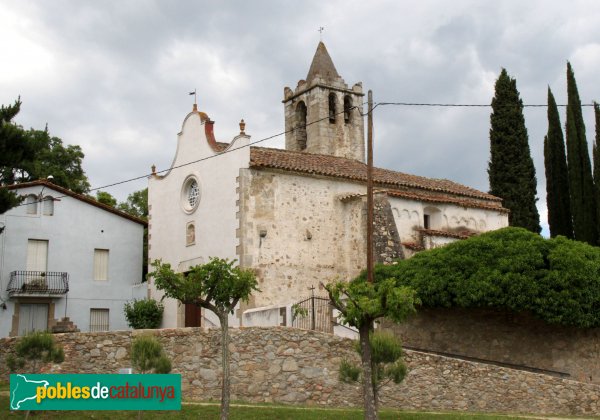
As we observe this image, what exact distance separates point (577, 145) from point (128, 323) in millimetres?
21598

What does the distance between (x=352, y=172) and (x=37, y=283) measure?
1373 centimetres

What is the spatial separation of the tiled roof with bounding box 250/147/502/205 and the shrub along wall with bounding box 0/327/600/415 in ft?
30.6

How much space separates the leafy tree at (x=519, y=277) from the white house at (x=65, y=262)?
1457cm

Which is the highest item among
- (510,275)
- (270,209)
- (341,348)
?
(270,209)

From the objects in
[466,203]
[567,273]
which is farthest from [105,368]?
[466,203]

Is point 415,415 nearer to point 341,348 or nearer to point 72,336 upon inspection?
point 341,348

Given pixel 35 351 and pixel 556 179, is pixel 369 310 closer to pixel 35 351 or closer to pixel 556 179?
pixel 35 351

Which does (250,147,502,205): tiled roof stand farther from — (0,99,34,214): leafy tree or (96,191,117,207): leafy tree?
(96,191,117,207): leafy tree

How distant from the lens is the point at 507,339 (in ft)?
80.8

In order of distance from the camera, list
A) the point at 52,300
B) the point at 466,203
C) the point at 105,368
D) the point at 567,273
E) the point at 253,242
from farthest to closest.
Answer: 1. the point at 466,203
2. the point at 52,300
3. the point at 253,242
4. the point at 567,273
5. the point at 105,368

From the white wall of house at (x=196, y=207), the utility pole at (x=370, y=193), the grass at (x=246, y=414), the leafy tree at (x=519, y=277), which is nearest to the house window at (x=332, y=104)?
the white wall of house at (x=196, y=207)

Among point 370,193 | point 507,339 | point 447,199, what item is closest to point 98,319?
point 447,199

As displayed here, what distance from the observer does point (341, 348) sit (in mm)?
21281

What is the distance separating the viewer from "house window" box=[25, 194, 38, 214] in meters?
32.2
